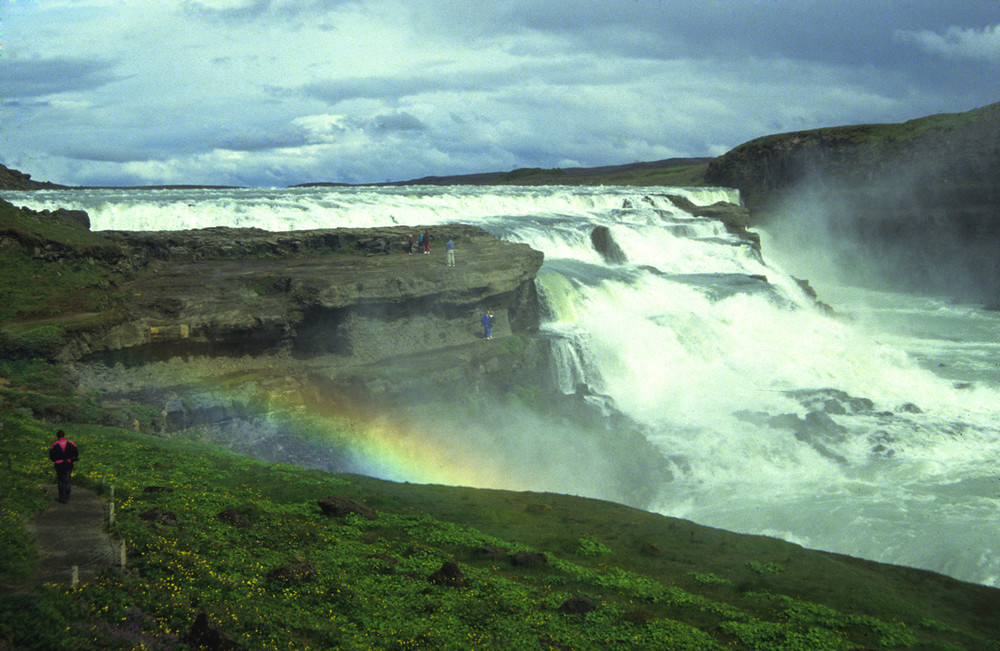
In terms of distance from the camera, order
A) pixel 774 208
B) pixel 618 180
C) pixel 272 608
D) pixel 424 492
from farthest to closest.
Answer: pixel 618 180 → pixel 774 208 → pixel 424 492 → pixel 272 608

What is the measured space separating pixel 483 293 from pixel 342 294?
6550 mm

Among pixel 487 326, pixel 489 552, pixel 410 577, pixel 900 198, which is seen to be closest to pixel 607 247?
pixel 487 326

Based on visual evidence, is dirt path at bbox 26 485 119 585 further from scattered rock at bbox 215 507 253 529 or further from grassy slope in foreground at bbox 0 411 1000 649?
scattered rock at bbox 215 507 253 529

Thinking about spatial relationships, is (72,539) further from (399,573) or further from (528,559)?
(528,559)

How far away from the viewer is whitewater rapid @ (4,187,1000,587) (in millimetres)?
23109

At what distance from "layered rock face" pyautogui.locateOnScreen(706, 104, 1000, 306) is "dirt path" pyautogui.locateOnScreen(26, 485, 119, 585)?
62273mm

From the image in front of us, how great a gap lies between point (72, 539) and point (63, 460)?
6.16 feet

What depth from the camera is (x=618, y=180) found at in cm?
12150

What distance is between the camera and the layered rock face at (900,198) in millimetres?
59438

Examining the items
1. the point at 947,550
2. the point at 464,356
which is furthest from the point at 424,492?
the point at 947,550

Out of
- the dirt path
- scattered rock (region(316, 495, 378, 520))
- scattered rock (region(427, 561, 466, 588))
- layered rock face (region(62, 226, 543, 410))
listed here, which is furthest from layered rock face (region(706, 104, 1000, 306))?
the dirt path

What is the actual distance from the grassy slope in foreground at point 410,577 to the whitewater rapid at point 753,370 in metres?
5.64

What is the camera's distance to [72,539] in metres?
11.3

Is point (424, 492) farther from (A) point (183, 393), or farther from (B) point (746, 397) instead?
(B) point (746, 397)
